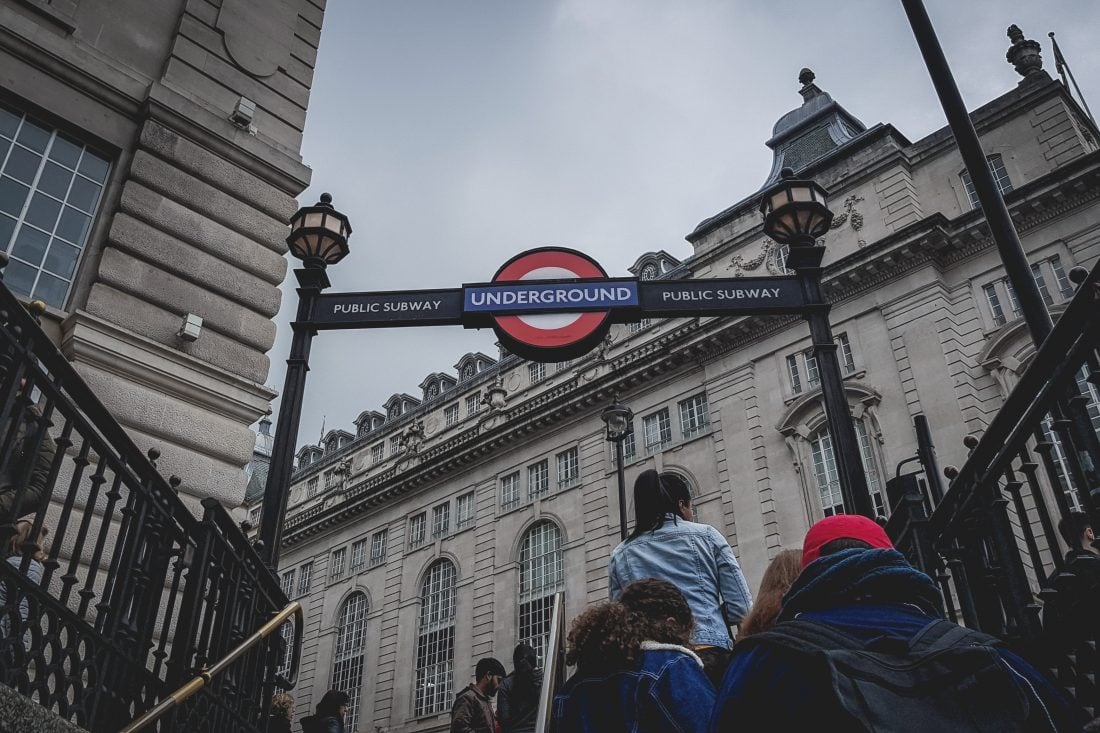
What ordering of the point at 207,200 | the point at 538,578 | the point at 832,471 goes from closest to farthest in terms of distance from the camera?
1. the point at 207,200
2. the point at 832,471
3. the point at 538,578

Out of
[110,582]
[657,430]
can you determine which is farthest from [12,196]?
[657,430]

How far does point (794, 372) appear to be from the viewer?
31.0 m

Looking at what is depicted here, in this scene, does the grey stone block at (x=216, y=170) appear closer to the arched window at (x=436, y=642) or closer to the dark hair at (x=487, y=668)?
the dark hair at (x=487, y=668)

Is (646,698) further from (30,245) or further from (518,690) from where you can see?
(30,245)

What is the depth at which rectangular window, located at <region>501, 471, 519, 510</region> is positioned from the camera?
133ft

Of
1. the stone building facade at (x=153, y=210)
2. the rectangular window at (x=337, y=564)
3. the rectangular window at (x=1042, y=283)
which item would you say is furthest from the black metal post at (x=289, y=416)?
the rectangular window at (x=337, y=564)

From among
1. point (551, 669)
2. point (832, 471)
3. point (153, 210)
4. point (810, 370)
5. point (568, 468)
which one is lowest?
point (551, 669)

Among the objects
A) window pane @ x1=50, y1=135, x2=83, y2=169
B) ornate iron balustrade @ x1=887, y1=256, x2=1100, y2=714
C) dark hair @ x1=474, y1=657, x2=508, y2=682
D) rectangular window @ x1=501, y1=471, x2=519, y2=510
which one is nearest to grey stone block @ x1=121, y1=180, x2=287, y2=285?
window pane @ x1=50, y1=135, x2=83, y2=169

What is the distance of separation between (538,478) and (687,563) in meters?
35.4

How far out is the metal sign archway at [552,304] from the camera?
7.83 metres

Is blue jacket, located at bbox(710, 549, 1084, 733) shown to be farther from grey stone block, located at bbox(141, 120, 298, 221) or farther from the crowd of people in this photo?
grey stone block, located at bbox(141, 120, 298, 221)

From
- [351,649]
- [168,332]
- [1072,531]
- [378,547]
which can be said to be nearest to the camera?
[1072,531]

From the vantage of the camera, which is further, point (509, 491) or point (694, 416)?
point (509, 491)

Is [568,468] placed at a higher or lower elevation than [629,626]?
higher
